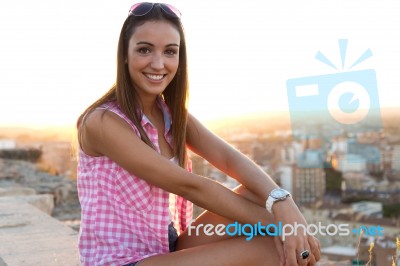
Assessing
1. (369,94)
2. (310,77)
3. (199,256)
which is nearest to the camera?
(199,256)

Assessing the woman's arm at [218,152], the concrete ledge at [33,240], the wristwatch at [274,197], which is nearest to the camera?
the wristwatch at [274,197]

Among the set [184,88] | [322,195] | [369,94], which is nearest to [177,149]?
[184,88]

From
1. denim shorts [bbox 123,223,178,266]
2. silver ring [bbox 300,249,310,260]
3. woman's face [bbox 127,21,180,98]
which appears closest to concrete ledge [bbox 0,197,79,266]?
denim shorts [bbox 123,223,178,266]

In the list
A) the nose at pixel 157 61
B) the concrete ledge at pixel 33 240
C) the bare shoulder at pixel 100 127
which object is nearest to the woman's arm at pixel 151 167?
the bare shoulder at pixel 100 127

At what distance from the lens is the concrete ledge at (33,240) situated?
2.66 meters

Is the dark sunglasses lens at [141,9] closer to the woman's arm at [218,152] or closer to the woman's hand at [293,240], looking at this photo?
the woman's arm at [218,152]

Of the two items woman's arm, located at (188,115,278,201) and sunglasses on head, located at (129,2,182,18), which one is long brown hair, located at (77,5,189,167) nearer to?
sunglasses on head, located at (129,2,182,18)

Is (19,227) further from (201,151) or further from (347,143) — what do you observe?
(347,143)

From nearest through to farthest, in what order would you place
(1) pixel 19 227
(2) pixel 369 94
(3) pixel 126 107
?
1. (3) pixel 126 107
2. (1) pixel 19 227
3. (2) pixel 369 94

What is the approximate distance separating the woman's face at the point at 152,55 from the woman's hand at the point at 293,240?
1.89ft

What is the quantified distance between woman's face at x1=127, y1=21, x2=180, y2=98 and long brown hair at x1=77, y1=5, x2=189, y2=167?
0.08ft

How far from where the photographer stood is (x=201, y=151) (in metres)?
2.24

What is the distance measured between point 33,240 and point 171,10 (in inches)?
67.6

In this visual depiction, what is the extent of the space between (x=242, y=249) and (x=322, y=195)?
27.2 meters
